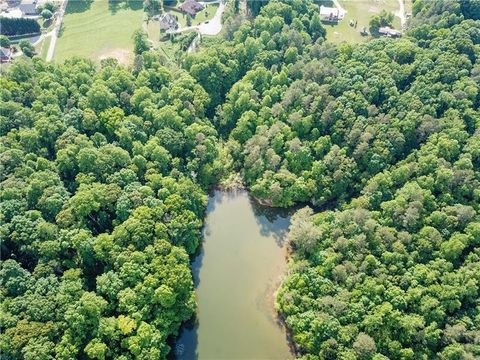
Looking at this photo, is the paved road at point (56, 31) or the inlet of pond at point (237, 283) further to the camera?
the paved road at point (56, 31)

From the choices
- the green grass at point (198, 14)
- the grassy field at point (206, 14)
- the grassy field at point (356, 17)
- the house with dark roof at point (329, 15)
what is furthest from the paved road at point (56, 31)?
the grassy field at point (356, 17)

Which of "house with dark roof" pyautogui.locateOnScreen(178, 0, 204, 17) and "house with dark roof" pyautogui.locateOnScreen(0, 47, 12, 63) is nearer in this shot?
"house with dark roof" pyautogui.locateOnScreen(0, 47, 12, 63)

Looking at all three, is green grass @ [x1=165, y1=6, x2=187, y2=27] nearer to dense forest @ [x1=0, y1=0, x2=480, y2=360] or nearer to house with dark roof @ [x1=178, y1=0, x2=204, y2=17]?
house with dark roof @ [x1=178, y1=0, x2=204, y2=17]

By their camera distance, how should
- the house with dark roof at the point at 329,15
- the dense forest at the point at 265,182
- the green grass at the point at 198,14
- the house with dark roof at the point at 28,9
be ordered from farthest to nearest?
the green grass at the point at 198,14, the house with dark roof at the point at 329,15, the house with dark roof at the point at 28,9, the dense forest at the point at 265,182

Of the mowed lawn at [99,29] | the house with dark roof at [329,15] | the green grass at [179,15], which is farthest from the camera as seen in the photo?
the green grass at [179,15]

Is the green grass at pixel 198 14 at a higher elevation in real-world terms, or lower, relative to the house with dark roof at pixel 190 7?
lower

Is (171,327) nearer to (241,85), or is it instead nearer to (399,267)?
(399,267)

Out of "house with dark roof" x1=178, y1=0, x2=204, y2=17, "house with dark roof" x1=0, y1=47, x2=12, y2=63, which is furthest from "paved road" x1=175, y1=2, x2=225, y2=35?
"house with dark roof" x1=0, y1=47, x2=12, y2=63

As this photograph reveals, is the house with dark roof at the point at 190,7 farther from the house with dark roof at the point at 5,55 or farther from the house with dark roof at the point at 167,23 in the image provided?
the house with dark roof at the point at 5,55
